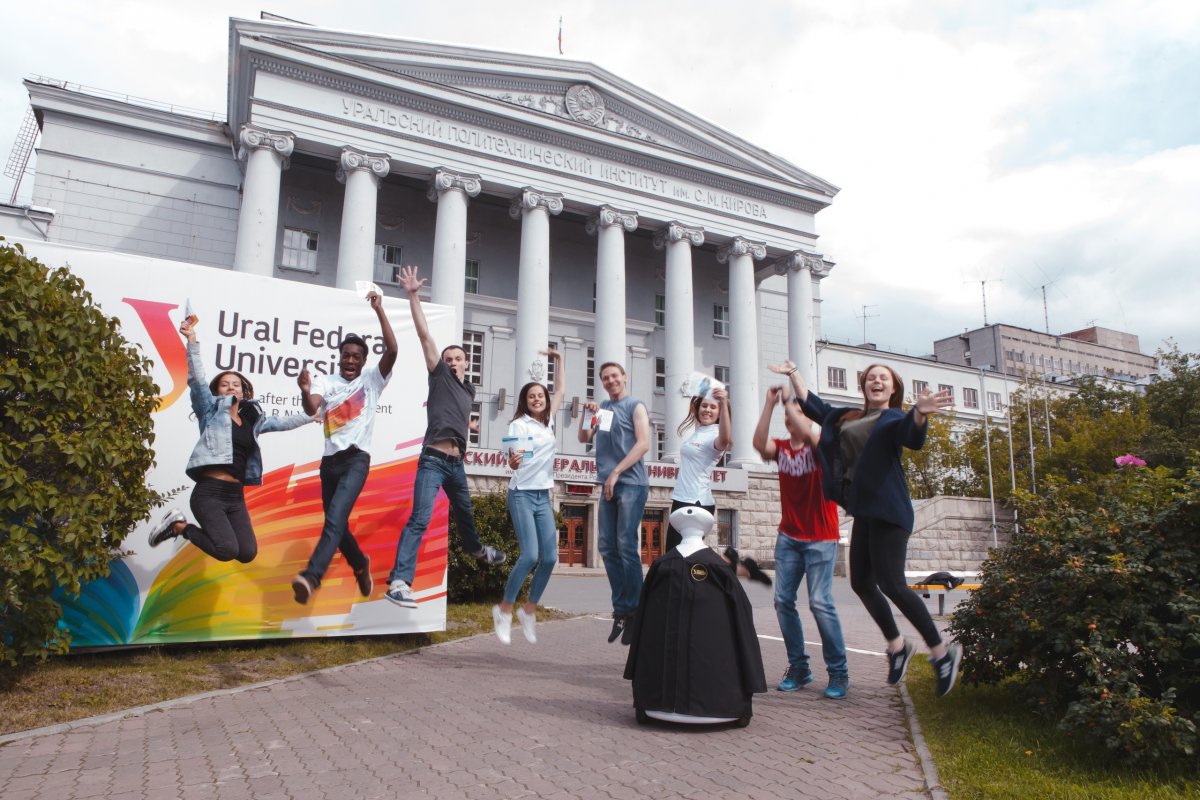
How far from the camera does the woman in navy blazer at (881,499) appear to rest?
5.35 meters

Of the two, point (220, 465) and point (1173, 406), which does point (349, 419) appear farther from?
point (1173, 406)

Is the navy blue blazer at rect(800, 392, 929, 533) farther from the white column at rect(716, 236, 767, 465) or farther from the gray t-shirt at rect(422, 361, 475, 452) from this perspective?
the white column at rect(716, 236, 767, 465)

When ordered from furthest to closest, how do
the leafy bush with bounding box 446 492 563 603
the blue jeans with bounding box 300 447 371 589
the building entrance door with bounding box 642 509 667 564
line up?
the building entrance door with bounding box 642 509 667 564 < the leafy bush with bounding box 446 492 563 603 < the blue jeans with bounding box 300 447 371 589

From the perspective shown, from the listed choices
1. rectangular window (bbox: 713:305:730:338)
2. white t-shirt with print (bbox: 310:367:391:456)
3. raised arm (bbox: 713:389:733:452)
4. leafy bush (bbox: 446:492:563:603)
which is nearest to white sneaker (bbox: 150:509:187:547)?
white t-shirt with print (bbox: 310:367:391:456)

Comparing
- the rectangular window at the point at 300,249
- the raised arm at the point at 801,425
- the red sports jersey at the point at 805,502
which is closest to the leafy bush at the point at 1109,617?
the red sports jersey at the point at 805,502

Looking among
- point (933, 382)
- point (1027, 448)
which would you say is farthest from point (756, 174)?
point (933, 382)

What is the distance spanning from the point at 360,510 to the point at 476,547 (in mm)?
1369

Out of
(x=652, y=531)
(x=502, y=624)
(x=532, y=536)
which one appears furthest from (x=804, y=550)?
(x=652, y=531)

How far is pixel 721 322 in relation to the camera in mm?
44281

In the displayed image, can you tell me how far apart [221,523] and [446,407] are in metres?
2.33

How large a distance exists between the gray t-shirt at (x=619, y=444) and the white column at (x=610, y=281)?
2701cm

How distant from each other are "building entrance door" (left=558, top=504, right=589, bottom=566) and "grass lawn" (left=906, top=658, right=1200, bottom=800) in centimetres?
2746

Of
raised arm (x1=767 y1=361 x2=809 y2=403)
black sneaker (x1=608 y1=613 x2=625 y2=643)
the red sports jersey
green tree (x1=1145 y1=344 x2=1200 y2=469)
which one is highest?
green tree (x1=1145 y1=344 x2=1200 y2=469)

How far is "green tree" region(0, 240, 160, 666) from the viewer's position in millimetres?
5660
